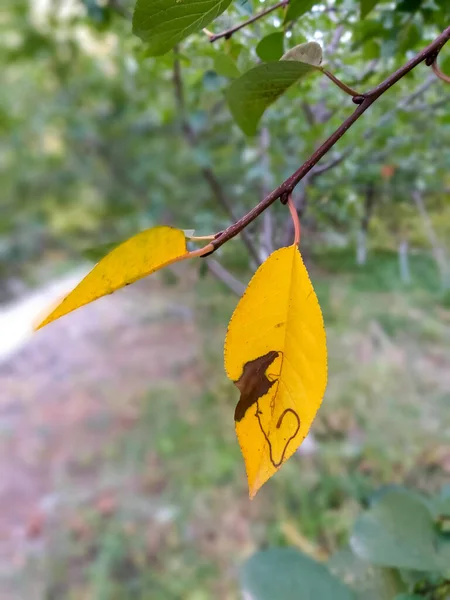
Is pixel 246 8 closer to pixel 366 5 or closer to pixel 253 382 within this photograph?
pixel 366 5

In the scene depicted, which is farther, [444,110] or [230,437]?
[230,437]

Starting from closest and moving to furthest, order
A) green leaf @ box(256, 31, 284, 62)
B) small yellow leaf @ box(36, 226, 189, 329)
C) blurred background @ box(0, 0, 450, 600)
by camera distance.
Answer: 1. small yellow leaf @ box(36, 226, 189, 329)
2. green leaf @ box(256, 31, 284, 62)
3. blurred background @ box(0, 0, 450, 600)

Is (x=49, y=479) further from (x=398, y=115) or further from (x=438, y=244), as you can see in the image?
(x=398, y=115)

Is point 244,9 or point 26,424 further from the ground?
point 244,9

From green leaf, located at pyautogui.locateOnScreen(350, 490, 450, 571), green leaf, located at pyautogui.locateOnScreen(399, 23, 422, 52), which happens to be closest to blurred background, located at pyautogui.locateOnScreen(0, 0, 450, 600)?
green leaf, located at pyautogui.locateOnScreen(399, 23, 422, 52)

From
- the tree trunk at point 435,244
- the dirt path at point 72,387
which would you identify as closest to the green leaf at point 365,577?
the tree trunk at point 435,244

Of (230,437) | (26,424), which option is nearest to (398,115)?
(230,437)

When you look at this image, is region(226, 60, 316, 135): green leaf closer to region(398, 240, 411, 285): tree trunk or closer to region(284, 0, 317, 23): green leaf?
region(284, 0, 317, 23): green leaf

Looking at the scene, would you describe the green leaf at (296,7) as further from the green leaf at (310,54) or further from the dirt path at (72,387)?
the dirt path at (72,387)
